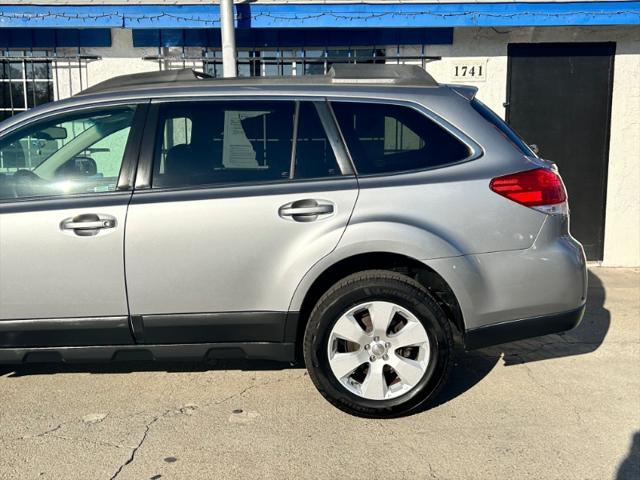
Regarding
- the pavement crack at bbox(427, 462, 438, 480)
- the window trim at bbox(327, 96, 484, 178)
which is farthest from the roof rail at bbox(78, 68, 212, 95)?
the pavement crack at bbox(427, 462, 438, 480)

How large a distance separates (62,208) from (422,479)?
236 cm

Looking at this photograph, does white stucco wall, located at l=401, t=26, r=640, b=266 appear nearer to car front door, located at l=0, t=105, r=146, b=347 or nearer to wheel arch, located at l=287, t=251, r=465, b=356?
wheel arch, located at l=287, t=251, r=465, b=356

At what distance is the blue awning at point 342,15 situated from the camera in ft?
21.3

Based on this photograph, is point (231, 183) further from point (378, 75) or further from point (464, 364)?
point (464, 364)

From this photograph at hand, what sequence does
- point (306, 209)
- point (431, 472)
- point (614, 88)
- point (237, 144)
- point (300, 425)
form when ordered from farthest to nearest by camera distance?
point (614, 88), point (237, 144), point (300, 425), point (306, 209), point (431, 472)

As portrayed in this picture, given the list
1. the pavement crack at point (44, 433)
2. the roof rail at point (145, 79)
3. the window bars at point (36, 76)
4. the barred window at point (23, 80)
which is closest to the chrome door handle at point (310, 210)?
the roof rail at point (145, 79)

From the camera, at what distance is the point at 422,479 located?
3.09m

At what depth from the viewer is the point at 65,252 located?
3.55 m

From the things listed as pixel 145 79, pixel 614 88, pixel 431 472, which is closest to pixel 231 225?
pixel 145 79

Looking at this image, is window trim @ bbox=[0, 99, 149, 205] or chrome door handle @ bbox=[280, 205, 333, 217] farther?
window trim @ bbox=[0, 99, 149, 205]

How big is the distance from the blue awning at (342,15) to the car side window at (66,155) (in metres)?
3.03

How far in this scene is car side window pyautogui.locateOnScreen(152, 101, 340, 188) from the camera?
3666 millimetres

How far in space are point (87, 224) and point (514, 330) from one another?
243 centimetres

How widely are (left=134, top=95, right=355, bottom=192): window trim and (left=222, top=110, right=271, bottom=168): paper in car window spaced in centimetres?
9
